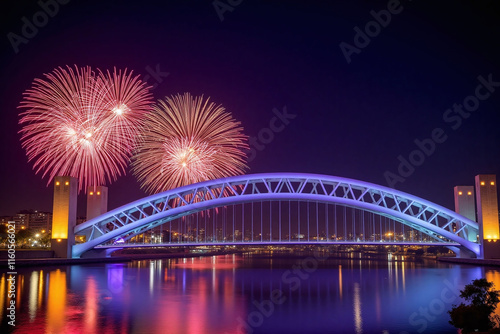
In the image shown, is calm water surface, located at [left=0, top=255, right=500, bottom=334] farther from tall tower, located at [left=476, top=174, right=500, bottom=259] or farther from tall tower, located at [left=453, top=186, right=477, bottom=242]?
tall tower, located at [left=453, top=186, right=477, bottom=242]

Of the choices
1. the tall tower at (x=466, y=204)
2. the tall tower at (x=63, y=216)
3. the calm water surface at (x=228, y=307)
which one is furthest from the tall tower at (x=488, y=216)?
the tall tower at (x=63, y=216)

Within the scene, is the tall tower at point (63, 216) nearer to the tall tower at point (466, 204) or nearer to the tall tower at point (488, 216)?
the tall tower at point (488, 216)

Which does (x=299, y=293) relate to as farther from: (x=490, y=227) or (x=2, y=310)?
(x=490, y=227)

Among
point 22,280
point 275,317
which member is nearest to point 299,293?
point 275,317

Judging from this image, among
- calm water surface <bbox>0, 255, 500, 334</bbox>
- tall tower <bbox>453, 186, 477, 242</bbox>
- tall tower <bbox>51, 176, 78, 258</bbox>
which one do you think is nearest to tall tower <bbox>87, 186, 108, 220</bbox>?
tall tower <bbox>51, 176, 78, 258</bbox>

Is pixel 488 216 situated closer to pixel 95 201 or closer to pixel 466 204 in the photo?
pixel 466 204

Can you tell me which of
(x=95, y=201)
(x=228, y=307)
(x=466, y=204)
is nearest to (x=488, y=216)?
(x=466, y=204)
